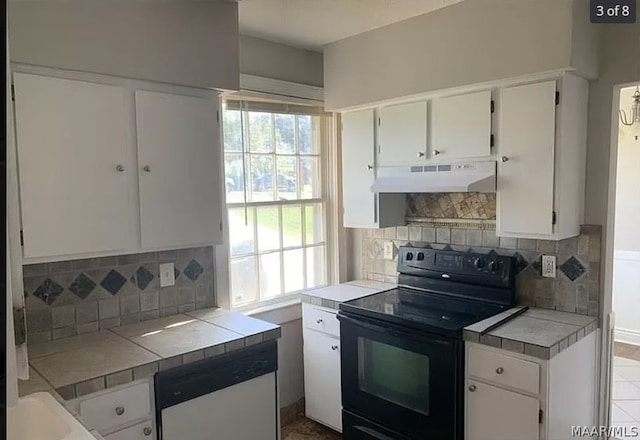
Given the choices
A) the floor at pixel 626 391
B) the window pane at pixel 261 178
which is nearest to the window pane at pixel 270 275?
the window pane at pixel 261 178

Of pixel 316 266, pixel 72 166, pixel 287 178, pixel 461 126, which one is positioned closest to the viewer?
pixel 72 166

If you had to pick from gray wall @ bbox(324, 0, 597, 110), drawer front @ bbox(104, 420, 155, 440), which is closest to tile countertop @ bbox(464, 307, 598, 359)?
gray wall @ bbox(324, 0, 597, 110)

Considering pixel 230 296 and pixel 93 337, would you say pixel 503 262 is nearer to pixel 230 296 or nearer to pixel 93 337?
pixel 230 296

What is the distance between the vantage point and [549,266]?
2.56 m

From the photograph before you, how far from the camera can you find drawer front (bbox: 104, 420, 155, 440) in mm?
1786

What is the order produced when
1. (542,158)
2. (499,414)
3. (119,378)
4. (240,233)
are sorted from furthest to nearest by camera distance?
(240,233) < (542,158) < (499,414) < (119,378)

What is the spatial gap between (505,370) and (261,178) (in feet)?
5.62

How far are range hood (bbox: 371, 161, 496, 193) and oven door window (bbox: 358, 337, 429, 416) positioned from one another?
2.78 ft

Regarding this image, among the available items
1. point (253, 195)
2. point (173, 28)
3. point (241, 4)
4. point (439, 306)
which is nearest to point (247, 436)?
point (439, 306)

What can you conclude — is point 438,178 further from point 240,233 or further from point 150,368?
point 150,368

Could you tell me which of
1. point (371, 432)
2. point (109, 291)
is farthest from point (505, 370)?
point (109, 291)

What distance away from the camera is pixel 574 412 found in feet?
7.60

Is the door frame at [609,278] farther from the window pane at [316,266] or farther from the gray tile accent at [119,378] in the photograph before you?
the gray tile accent at [119,378]

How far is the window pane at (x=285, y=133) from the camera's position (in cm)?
306
